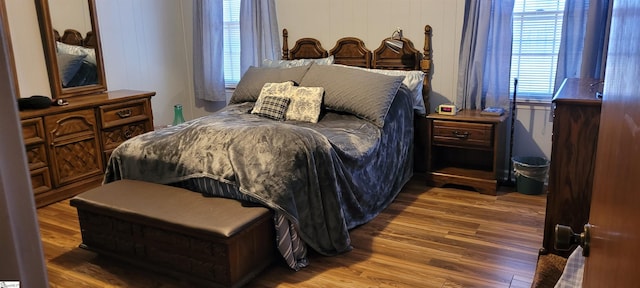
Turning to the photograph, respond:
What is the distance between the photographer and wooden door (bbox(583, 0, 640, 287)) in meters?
0.58

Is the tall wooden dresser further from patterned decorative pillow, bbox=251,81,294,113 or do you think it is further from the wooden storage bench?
patterned decorative pillow, bbox=251,81,294,113

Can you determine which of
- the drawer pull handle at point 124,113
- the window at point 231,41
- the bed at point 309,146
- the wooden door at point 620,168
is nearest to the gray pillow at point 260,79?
the bed at point 309,146

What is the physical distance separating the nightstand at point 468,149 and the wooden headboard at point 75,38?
115 inches

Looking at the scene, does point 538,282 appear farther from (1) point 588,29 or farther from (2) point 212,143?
(1) point 588,29

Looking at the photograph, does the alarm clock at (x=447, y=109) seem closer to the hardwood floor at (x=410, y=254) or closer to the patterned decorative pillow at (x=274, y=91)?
the hardwood floor at (x=410, y=254)

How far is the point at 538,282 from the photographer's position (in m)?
2.07

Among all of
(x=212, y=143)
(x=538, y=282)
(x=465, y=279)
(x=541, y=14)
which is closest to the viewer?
(x=538, y=282)

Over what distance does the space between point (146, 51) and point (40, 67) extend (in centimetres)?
113

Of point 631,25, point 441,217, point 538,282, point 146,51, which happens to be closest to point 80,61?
point 146,51

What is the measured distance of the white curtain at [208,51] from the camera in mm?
4867

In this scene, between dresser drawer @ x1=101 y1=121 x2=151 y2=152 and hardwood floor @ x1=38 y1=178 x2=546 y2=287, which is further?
dresser drawer @ x1=101 y1=121 x2=151 y2=152

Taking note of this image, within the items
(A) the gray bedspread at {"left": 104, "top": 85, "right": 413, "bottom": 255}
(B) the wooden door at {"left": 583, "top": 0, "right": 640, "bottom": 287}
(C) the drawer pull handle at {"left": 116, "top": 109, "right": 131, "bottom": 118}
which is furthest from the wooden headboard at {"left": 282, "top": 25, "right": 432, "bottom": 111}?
(B) the wooden door at {"left": 583, "top": 0, "right": 640, "bottom": 287}

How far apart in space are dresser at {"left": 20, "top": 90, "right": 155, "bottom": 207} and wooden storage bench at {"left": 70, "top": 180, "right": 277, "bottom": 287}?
3.51 feet

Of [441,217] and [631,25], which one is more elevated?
[631,25]
